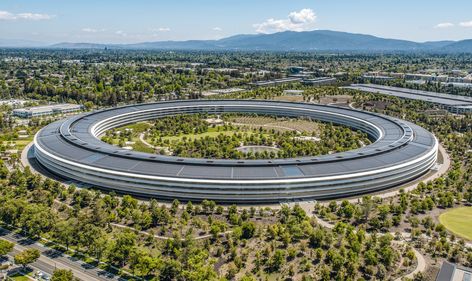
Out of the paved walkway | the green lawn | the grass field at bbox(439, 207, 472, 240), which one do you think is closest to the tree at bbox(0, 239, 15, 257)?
the paved walkway

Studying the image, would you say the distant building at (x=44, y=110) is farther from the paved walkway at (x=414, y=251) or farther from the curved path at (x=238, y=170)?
the paved walkway at (x=414, y=251)

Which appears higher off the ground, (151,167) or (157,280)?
(151,167)

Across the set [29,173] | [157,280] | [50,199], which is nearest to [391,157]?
[157,280]

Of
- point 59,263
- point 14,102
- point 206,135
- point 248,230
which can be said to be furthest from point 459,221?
point 14,102

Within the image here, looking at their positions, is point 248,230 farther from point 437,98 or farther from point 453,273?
point 437,98

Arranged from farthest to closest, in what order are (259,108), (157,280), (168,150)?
1. (259,108)
2. (168,150)
3. (157,280)

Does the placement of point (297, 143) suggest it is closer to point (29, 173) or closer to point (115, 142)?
point (115, 142)

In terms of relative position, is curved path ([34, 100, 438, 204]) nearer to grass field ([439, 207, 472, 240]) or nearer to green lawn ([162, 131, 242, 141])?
grass field ([439, 207, 472, 240])
